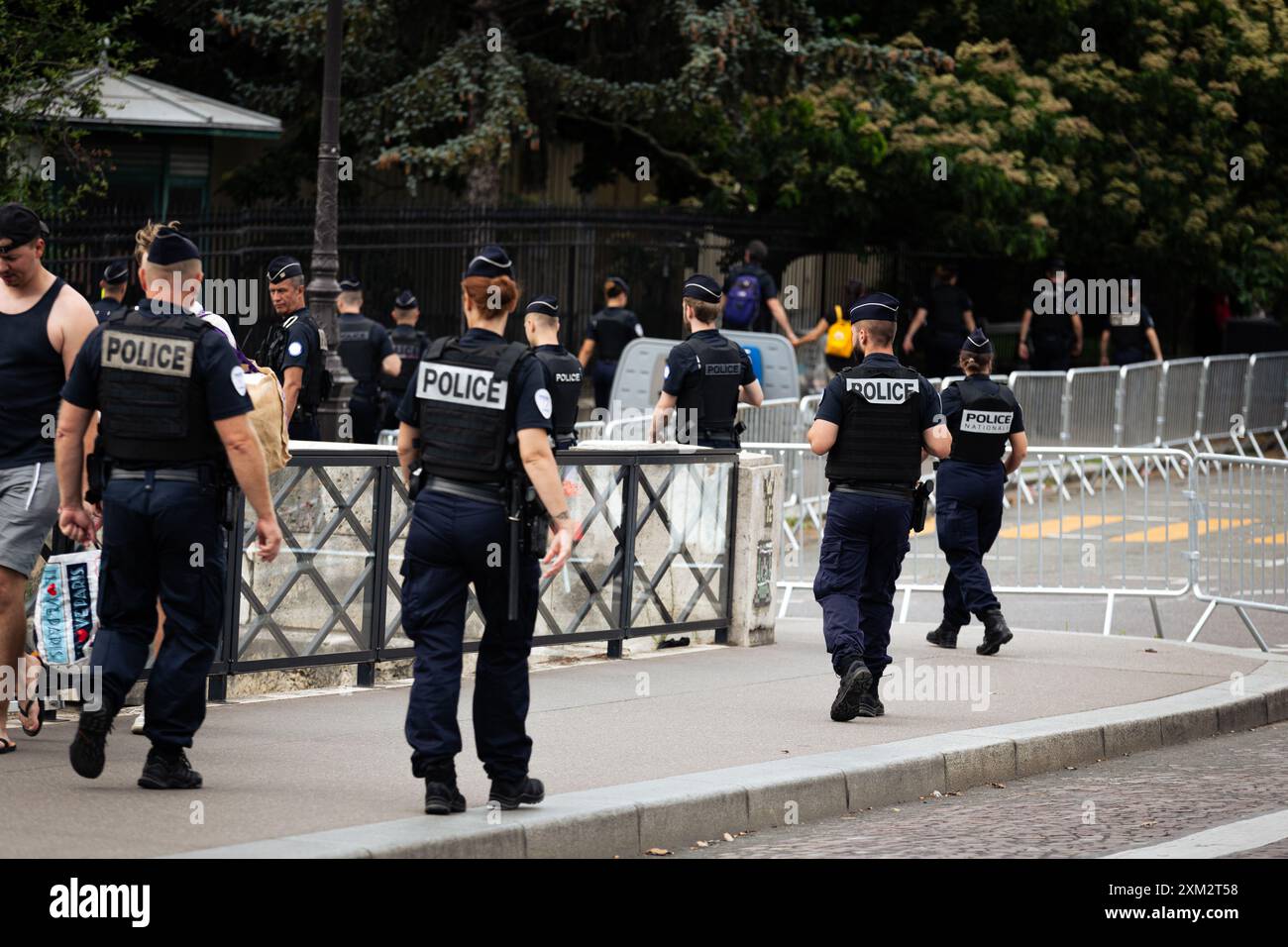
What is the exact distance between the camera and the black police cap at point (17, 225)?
7.38m

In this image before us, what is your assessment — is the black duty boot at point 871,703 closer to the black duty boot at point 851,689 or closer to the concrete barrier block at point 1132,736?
the black duty boot at point 851,689

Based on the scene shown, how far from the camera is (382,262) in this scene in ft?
69.6

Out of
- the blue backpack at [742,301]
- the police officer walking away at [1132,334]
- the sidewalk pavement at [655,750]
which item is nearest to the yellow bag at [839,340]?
the blue backpack at [742,301]

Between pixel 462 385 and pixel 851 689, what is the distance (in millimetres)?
3178

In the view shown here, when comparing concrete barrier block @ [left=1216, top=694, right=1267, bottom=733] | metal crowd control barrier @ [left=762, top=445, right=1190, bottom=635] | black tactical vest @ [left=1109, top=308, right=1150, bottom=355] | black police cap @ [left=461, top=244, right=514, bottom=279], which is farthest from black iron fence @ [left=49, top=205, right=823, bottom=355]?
black police cap @ [left=461, top=244, right=514, bottom=279]

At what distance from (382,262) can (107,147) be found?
307cm

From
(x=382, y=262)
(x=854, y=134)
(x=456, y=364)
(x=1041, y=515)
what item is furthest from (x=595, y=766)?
(x=854, y=134)

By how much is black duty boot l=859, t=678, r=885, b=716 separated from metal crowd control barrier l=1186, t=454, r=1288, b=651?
3782 mm

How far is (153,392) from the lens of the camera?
6941 millimetres

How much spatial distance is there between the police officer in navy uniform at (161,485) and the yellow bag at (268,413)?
109 cm

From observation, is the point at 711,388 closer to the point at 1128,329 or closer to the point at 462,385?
the point at 462,385

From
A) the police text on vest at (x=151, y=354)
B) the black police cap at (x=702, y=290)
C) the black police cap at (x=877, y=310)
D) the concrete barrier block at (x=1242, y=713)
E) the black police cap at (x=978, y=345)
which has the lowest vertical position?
the concrete barrier block at (x=1242, y=713)
